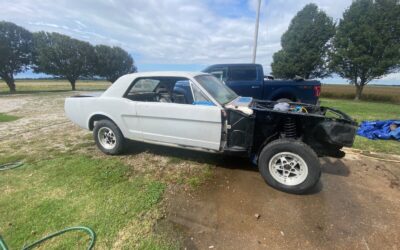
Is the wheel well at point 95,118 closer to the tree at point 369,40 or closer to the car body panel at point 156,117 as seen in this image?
the car body panel at point 156,117

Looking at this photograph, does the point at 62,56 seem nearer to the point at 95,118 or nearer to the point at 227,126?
the point at 95,118

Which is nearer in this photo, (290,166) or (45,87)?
(290,166)

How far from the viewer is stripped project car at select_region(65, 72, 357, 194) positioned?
286cm

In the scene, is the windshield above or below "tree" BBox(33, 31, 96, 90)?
below

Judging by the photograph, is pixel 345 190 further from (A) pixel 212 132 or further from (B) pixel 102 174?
(B) pixel 102 174

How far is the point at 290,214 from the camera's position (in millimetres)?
2510

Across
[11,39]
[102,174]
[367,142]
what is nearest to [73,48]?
[11,39]

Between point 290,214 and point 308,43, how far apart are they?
78.0 ft

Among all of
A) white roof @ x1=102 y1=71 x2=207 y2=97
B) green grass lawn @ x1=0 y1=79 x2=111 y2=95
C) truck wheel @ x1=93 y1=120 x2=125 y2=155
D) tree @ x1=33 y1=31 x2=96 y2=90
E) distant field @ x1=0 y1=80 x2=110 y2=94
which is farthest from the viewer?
distant field @ x1=0 y1=80 x2=110 y2=94

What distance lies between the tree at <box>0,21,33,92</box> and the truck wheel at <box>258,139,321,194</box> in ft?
96.7

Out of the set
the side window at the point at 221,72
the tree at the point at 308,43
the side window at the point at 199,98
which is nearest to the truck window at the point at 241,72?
the side window at the point at 221,72

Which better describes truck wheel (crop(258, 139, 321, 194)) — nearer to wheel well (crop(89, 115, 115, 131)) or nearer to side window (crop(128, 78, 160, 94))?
side window (crop(128, 78, 160, 94))

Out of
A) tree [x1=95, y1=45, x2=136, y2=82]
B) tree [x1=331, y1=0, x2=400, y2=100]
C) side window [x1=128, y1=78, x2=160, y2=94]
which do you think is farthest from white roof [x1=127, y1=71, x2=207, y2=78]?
tree [x1=95, y1=45, x2=136, y2=82]

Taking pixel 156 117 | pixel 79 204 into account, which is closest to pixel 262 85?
pixel 156 117
